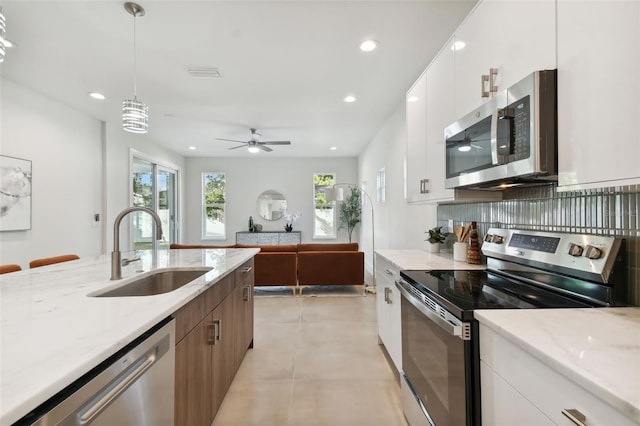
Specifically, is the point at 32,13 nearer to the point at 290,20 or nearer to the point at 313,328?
the point at 290,20

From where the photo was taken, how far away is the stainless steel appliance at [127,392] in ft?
2.14

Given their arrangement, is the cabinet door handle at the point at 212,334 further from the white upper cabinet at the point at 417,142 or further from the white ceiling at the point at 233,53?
the white ceiling at the point at 233,53

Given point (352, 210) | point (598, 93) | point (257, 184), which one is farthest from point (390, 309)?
point (257, 184)

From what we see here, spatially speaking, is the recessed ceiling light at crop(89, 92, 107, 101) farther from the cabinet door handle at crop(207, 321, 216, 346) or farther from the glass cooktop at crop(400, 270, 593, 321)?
the glass cooktop at crop(400, 270, 593, 321)

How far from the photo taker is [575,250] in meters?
1.20

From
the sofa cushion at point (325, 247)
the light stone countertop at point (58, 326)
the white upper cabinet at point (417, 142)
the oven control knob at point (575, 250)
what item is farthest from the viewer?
the sofa cushion at point (325, 247)

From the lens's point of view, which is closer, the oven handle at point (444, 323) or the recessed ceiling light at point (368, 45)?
the oven handle at point (444, 323)

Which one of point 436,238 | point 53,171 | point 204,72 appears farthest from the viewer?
point 53,171

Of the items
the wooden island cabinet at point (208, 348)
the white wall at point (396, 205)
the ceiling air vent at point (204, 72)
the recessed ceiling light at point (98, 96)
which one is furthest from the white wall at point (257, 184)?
the wooden island cabinet at point (208, 348)

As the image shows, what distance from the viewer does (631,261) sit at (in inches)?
43.5

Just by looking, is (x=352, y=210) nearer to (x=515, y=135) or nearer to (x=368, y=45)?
(x=368, y=45)

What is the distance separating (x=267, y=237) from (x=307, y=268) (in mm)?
3125

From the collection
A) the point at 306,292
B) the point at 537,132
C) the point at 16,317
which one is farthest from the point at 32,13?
the point at 306,292

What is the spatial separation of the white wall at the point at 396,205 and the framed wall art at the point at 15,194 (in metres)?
4.35
